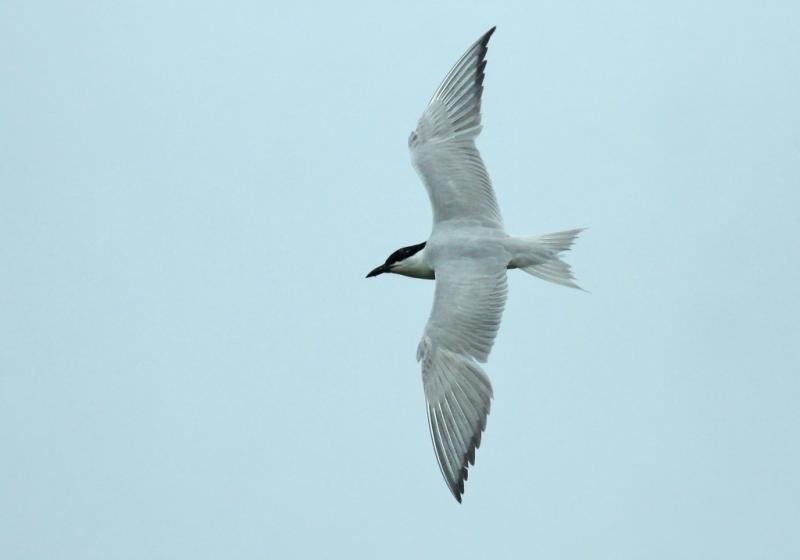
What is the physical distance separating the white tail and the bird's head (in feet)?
2.40

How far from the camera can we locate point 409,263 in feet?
40.5

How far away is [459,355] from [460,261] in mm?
822

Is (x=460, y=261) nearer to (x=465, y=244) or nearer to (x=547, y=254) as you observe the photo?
(x=465, y=244)

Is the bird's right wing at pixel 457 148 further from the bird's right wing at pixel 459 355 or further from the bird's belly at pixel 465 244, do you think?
the bird's right wing at pixel 459 355

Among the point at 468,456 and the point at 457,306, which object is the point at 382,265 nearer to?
the point at 457,306

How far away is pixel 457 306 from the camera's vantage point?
11.4m

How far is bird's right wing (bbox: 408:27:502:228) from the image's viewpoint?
12172 millimetres

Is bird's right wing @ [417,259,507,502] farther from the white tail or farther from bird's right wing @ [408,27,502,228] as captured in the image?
bird's right wing @ [408,27,502,228]

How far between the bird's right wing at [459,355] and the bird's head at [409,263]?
0.41 metres

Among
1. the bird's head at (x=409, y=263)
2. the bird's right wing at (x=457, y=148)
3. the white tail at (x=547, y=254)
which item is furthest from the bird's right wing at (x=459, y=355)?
the bird's right wing at (x=457, y=148)

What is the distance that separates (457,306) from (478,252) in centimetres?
52

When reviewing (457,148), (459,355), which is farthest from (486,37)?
(459,355)

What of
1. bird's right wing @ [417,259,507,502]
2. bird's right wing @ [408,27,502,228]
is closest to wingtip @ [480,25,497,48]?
bird's right wing @ [408,27,502,228]

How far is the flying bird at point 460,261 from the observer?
36.1 ft
